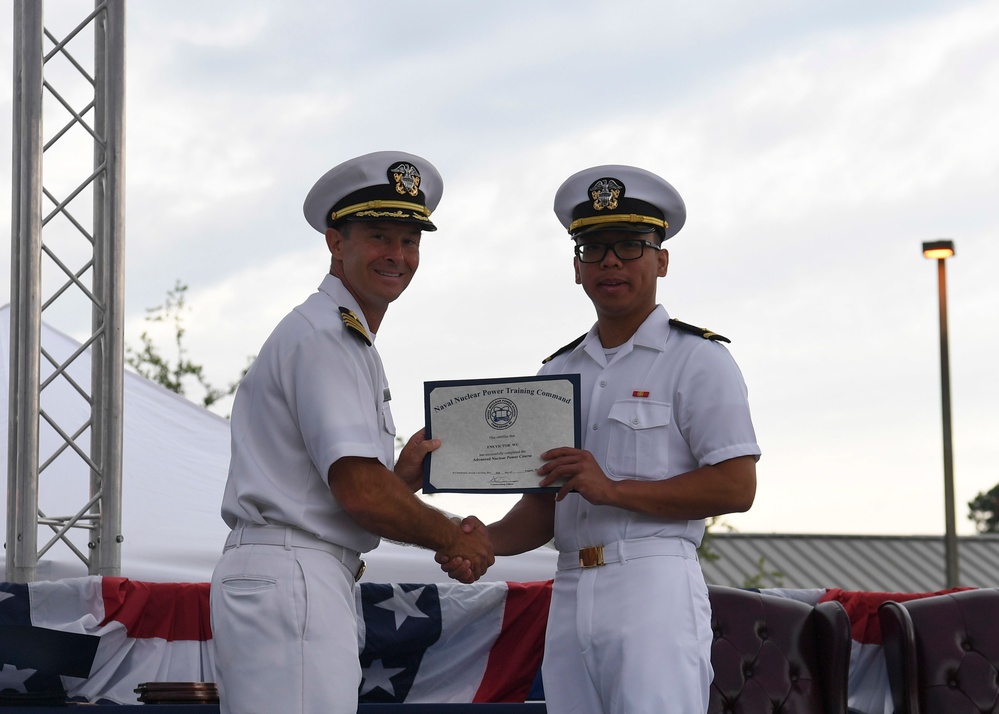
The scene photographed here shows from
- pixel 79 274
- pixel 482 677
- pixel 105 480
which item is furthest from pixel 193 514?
pixel 482 677

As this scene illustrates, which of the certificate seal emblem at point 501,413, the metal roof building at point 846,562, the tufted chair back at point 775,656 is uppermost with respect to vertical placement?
the certificate seal emblem at point 501,413

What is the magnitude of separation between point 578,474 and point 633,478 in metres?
0.18

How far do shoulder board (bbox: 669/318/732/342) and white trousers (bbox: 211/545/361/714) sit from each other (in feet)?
3.66

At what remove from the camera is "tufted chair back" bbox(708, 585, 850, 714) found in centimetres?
453

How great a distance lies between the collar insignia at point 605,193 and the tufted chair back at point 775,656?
1.90m

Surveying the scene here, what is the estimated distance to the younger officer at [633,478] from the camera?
2875mm

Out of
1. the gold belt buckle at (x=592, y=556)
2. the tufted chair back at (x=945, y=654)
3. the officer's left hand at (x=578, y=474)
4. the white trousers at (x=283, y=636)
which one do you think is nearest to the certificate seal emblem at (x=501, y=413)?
the officer's left hand at (x=578, y=474)

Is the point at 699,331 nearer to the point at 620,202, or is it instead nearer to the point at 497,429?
the point at 620,202

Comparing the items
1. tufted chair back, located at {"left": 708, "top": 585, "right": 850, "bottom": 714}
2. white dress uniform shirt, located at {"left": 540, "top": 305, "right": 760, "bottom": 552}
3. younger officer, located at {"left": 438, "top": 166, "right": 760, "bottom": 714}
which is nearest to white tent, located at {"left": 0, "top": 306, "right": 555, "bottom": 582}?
tufted chair back, located at {"left": 708, "top": 585, "right": 850, "bottom": 714}

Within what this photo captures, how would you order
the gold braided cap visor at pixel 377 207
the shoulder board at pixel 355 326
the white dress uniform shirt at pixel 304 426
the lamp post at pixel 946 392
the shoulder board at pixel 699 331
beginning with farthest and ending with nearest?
1. the lamp post at pixel 946 392
2. the shoulder board at pixel 699 331
3. the gold braided cap visor at pixel 377 207
4. the shoulder board at pixel 355 326
5. the white dress uniform shirt at pixel 304 426

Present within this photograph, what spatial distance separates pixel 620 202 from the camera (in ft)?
10.6

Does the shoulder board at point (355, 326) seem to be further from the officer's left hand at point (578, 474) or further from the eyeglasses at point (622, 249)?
the eyeglasses at point (622, 249)

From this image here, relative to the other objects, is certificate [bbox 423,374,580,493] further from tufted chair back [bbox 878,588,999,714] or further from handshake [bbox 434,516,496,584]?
tufted chair back [bbox 878,588,999,714]

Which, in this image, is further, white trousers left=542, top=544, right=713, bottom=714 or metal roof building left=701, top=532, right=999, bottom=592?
metal roof building left=701, top=532, right=999, bottom=592
